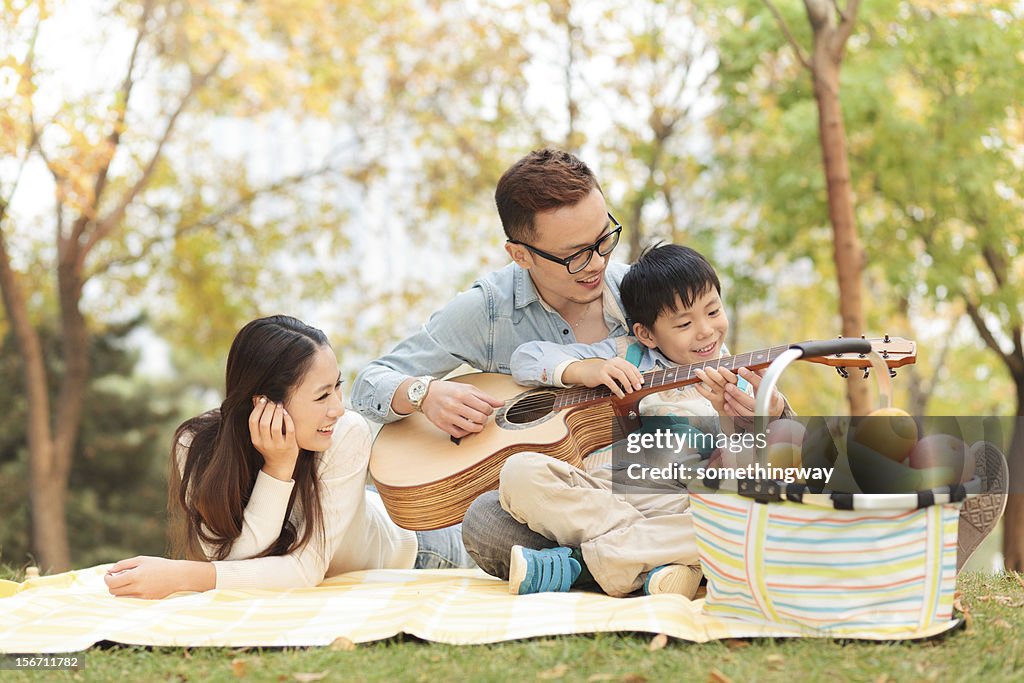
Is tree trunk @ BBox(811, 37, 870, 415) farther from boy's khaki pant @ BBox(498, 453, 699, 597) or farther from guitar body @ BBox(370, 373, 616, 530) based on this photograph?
boy's khaki pant @ BBox(498, 453, 699, 597)

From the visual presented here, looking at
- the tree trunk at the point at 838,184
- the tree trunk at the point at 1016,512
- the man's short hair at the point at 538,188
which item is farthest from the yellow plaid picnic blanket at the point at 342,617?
the tree trunk at the point at 1016,512

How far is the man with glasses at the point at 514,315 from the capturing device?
3.18m

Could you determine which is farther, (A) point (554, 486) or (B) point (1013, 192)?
(B) point (1013, 192)

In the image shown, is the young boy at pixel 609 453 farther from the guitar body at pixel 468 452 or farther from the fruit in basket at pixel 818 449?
the fruit in basket at pixel 818 449

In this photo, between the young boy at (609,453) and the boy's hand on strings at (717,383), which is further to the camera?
the boy's hand on strings at (717,383)

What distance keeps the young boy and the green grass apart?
0.46 meters

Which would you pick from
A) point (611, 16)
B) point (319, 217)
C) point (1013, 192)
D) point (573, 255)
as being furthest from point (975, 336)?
point (573, 255)

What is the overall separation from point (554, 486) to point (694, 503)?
534mm

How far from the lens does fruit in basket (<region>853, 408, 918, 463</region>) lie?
2.28 metres

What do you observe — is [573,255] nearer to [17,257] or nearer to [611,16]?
[611,16]

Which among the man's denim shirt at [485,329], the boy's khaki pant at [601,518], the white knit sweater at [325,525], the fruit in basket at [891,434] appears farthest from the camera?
the man's denim shirt at [485,329]

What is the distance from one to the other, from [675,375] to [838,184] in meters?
3.11

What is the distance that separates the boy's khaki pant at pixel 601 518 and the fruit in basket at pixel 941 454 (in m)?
0.68

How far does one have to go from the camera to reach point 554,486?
279cm
